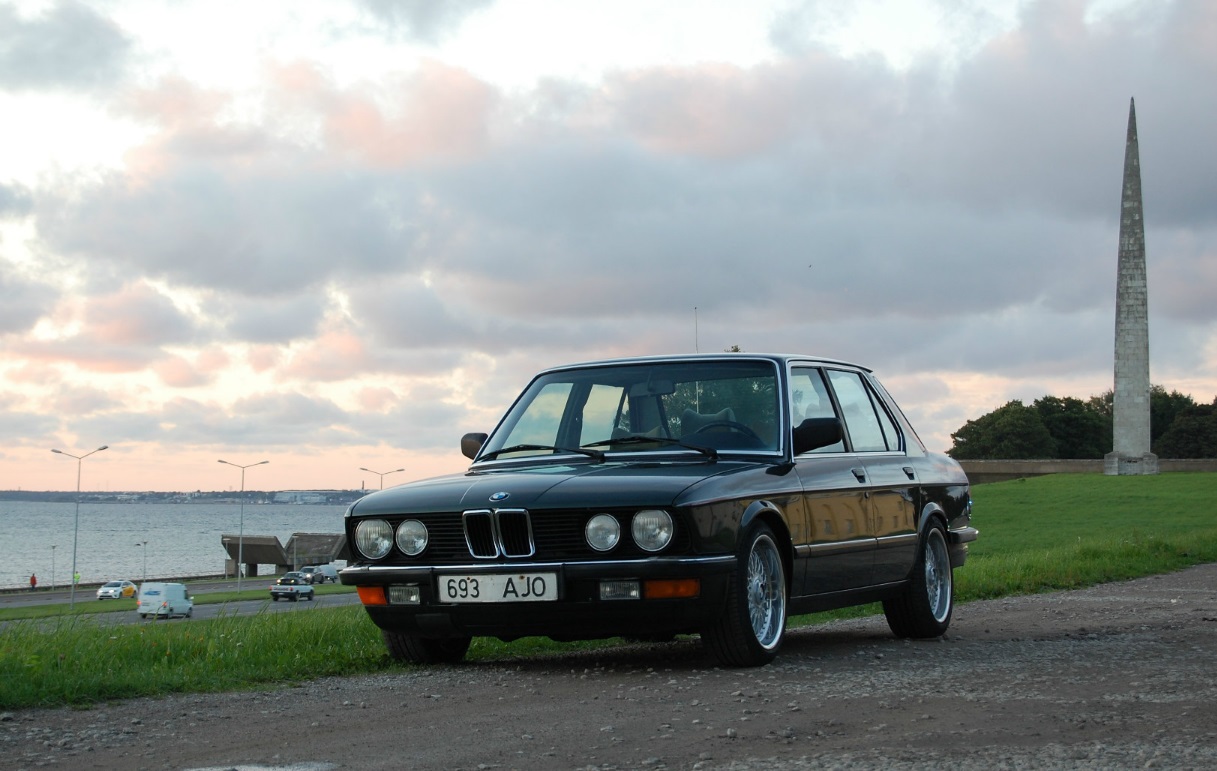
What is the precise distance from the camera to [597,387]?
895cm

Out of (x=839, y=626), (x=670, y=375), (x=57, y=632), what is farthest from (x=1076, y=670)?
(x=57, y=632)

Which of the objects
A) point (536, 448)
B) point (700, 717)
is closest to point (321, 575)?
point (536, 448)

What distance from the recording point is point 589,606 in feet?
23.5

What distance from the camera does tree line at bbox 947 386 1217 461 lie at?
11125 cm

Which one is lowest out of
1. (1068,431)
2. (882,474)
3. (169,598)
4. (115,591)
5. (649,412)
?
(115,591)

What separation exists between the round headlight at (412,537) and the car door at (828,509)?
6.72 feet

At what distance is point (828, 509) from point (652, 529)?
5.56ft

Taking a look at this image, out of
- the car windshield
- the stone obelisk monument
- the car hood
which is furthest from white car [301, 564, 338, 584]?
the car hood

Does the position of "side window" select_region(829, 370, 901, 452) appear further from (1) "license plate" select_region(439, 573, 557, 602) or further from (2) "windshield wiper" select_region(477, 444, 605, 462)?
(1) "license plate" select_region(439, 573, 557, 602)

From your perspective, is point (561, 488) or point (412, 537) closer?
point (561, 488)

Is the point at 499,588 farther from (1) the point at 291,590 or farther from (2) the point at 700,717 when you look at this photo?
(1) the point at 291,590

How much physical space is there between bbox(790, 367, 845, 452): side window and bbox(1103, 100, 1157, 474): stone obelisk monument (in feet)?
228

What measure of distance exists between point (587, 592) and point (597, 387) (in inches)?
81.0

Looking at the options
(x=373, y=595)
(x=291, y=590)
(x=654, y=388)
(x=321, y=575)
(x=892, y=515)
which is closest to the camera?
(x=373, y=595)
